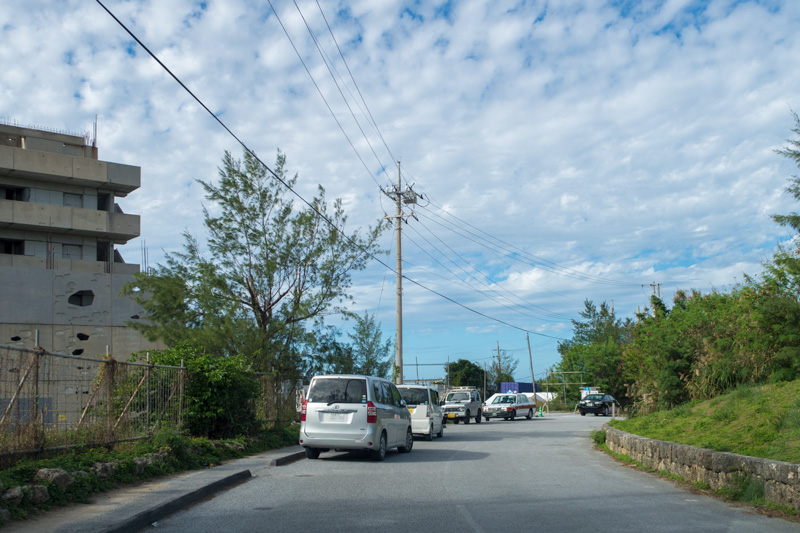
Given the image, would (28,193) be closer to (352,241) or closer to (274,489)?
(352,241)

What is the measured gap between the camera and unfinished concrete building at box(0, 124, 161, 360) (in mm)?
35438

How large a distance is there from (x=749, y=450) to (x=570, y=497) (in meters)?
2.72

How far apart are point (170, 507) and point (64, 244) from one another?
144 feet

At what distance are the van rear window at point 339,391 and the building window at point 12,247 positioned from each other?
38.4 meters

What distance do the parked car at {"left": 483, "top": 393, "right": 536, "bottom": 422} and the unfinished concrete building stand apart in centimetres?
1947

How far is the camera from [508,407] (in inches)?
1569

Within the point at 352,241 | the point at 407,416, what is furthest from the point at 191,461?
the point at 352,241

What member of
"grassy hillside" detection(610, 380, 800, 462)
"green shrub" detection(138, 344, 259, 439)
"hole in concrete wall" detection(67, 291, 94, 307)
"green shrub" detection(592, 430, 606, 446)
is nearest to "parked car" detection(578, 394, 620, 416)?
"green shrub" detection(592, 430, 606, 446)

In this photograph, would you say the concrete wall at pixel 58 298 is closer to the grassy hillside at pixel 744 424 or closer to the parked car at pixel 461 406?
the parked car at pixel 461 406

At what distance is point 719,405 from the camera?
47.0 feet

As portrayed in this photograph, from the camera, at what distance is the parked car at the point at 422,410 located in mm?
22516

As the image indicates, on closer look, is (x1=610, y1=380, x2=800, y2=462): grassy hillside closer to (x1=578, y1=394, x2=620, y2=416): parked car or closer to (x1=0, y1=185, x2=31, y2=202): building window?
(x1=578, y1=394, x2=620, y2=416): parked car

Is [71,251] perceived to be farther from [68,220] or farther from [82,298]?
[82,298]

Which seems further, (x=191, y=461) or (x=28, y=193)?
(x=28, y=193)
